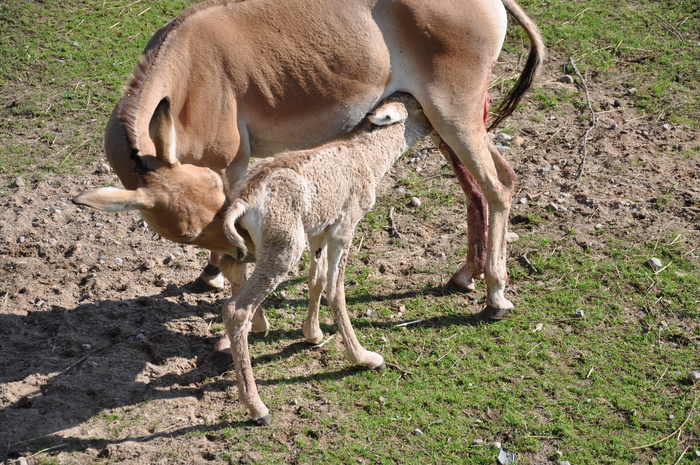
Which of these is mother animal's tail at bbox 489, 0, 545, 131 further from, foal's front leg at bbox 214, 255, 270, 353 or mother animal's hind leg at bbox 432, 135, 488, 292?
foal's front leg at bbox 214, 255, 270, 353

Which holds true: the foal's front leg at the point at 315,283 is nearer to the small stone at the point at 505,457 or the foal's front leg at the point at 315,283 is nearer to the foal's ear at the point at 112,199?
the foal's ear at the point at 112,199

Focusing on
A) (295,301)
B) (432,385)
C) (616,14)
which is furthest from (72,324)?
(616,14)

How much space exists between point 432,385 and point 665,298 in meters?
2.21

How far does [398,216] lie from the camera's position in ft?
22.7

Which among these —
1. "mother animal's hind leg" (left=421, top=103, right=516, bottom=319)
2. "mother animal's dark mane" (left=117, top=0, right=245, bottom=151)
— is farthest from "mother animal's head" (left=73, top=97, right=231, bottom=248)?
"mother animal's hind leg" (left=421, top=103, right=516, bottom=319)

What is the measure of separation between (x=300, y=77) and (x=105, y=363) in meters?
2.47

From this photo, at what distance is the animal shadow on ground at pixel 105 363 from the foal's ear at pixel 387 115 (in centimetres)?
166

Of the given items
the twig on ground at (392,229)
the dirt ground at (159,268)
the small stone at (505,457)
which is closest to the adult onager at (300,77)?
the dirt ground at (159,268)

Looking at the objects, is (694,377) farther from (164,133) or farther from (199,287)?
(164,133)

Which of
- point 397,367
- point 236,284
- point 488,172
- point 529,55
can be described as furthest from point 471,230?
point 236,284

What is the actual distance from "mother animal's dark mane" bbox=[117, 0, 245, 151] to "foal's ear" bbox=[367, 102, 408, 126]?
1330 mm

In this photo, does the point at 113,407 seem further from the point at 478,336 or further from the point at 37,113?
the point at 37,113

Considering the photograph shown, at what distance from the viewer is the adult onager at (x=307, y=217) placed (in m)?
4.32

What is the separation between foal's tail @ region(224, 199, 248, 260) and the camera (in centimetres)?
412
